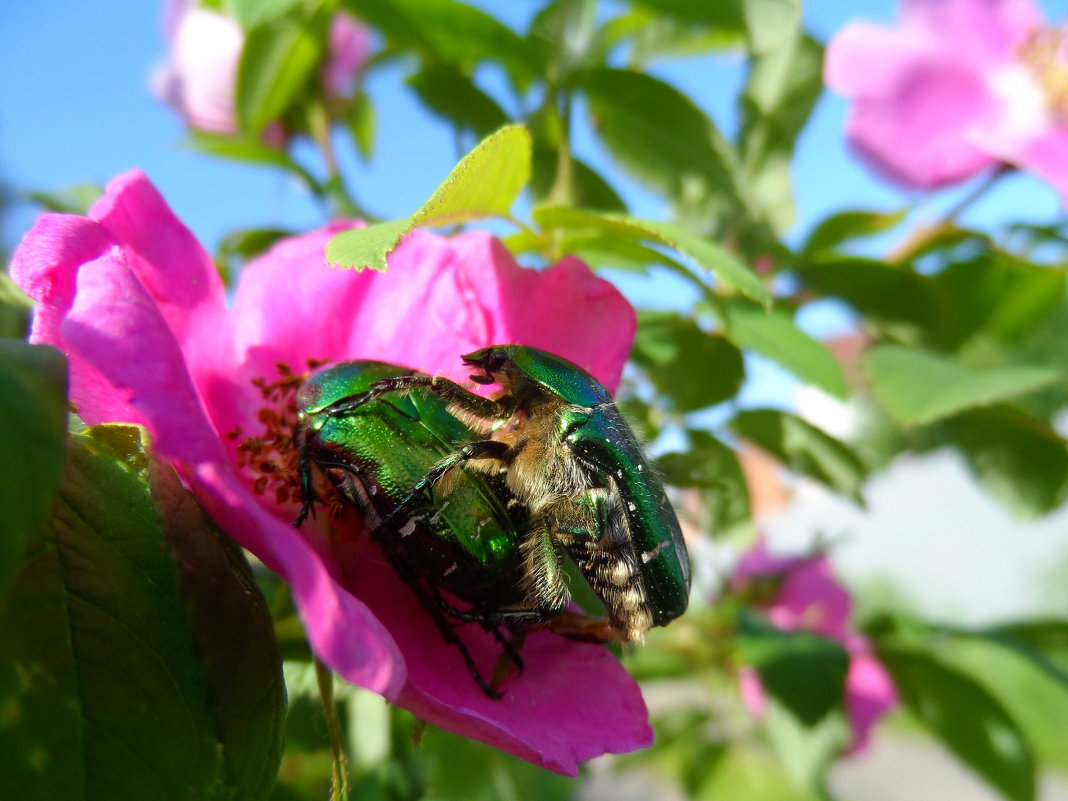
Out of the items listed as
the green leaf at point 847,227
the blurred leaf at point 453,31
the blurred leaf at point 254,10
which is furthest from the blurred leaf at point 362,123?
the green leaf at point 847,227

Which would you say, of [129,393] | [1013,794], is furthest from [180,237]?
[1013,794]

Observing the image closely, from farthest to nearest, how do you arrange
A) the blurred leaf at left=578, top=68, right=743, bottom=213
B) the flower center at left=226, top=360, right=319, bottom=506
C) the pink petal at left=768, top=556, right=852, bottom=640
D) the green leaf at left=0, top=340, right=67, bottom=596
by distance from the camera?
the pink petal at left=768, top=556, right=852, bottom=640 → the blurred leaf at left=578, top=68, right=743, bottom=213 → the flower center at left=226, top=360, right=319, bottom=506 → the green leaf at left=0, top=340, right=67, bottom=596

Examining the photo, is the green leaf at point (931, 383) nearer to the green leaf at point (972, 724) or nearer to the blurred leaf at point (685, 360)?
the blurred leaf at point (685, 360)

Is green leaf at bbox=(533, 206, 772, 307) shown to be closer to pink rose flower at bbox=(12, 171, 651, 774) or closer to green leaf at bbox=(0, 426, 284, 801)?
pink rose flower at bbox=(12, 171, 651, 774)

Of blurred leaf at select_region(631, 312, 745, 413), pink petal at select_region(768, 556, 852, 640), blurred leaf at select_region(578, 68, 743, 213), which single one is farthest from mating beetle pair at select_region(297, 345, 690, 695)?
pink petal at select_region(768, 556, 852, 640)

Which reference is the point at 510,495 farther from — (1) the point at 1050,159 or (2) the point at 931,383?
(1) the point at 1050,159

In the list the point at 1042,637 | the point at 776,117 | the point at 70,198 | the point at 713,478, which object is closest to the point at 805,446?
the point at 713,478
